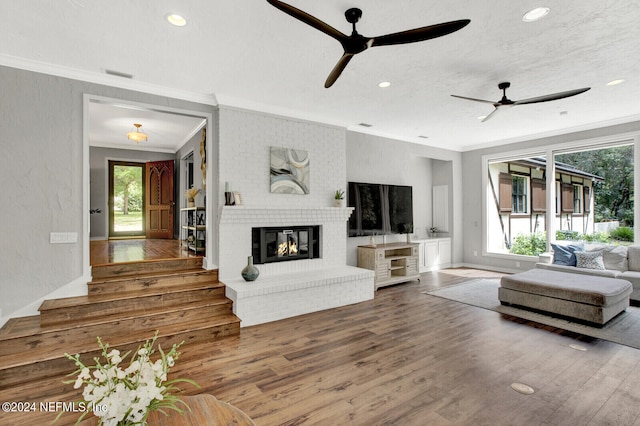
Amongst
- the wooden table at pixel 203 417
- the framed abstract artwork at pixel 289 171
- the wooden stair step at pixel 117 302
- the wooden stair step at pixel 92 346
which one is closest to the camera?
the wooden table at pixel 203 417

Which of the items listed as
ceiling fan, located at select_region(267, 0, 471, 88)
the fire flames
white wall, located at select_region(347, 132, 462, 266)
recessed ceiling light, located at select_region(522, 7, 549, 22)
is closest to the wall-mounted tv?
white wall, located at select_region(347, 132, 462, 266)

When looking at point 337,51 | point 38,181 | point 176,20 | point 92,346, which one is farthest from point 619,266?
point 38,181

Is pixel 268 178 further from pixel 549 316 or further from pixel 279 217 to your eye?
pixel 549 316

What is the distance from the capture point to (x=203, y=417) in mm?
1415

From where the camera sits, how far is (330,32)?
228 cm

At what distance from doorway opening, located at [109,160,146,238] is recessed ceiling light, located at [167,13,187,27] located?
669cm

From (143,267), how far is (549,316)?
17.7ft

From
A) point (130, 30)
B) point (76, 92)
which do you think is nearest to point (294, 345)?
point (130, 30)

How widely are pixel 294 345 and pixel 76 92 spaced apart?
3.72m

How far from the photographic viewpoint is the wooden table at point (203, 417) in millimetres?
1369

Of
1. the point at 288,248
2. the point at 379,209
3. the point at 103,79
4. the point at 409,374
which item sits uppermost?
the point at 103,79

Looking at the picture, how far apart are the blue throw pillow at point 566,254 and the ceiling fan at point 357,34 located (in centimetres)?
490

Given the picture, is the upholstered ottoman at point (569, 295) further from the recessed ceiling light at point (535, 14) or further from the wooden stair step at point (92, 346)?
the wooden stair step at point (92, 346)

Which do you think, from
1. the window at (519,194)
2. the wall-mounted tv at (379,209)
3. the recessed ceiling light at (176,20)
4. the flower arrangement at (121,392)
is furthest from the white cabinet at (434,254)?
the flower arrangement at (121,392)
